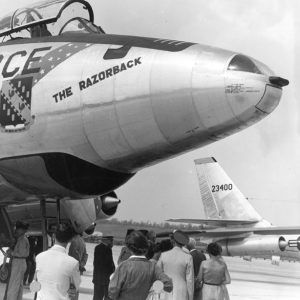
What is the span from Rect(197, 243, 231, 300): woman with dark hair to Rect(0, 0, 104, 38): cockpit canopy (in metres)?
3.30

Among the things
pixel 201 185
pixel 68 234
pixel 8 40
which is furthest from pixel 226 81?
pixel 201 185

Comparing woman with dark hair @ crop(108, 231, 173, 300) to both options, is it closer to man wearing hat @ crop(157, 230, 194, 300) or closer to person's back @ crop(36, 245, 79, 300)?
person's back @ crop(36, 245, 79, 300)

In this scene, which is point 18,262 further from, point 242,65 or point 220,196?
point 220,196

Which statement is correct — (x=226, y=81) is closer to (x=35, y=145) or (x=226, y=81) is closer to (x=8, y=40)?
(x=35, y=145)

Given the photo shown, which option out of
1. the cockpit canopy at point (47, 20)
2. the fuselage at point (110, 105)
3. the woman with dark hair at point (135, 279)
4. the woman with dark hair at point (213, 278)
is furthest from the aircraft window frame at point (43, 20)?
the woman with dark hair at point (213, 278)

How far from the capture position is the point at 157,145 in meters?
5.41

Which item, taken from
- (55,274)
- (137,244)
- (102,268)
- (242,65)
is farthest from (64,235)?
(102,268)

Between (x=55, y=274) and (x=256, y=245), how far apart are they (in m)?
24.4

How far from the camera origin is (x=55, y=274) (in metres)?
4.43

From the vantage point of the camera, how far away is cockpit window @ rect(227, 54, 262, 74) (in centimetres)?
512

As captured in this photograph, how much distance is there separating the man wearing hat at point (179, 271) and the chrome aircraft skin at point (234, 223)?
19.7m

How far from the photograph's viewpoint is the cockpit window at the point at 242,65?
5125mm

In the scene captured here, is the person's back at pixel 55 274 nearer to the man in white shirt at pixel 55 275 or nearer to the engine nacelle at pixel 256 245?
the man in white shirt at pixel 55 275

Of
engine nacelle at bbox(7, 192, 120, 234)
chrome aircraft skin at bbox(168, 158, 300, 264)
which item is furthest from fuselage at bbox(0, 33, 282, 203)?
chrome aircraft skin at bbox(168, 158, 300, 264)
